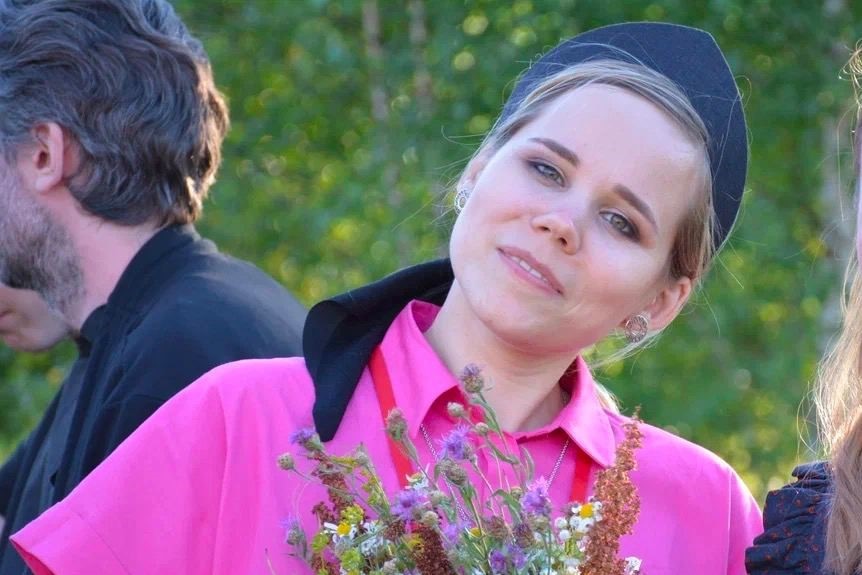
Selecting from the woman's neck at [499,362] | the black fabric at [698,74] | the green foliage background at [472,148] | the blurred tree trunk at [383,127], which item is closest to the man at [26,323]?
the woman's neck at [499,362]

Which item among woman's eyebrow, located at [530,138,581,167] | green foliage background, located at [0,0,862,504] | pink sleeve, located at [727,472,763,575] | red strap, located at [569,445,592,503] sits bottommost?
green foliage background, located at [0,0,862,504]

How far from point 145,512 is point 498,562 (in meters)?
0.73

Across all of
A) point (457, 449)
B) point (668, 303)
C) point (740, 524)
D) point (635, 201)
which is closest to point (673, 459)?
point (740, 524)

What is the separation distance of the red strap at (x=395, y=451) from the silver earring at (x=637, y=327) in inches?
11.2

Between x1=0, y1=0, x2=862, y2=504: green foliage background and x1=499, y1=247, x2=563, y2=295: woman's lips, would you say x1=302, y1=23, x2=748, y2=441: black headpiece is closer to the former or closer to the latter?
x1=499, y1=247, x2=563, y2=295: woman's lips

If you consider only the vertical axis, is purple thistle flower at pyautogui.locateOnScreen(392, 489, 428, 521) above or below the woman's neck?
above

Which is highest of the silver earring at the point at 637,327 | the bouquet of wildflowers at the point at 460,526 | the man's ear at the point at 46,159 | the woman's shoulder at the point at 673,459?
the bouquet of wildflowers at the point at 460,526

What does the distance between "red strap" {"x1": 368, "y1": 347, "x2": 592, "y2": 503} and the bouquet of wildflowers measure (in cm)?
27

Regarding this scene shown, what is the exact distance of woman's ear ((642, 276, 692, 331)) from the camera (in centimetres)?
274

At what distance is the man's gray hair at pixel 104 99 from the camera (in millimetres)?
3451

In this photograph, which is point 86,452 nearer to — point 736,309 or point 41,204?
point 41,204

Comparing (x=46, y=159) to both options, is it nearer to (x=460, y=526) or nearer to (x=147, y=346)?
(x=147, y=346)

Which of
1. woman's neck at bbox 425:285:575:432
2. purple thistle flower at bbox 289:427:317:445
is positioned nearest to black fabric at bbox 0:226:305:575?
woman's neck at bbox 425:285:575:432

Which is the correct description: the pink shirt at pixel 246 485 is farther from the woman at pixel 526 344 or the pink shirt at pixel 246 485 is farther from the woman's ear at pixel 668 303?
the woman's ear at pixel 668 303
